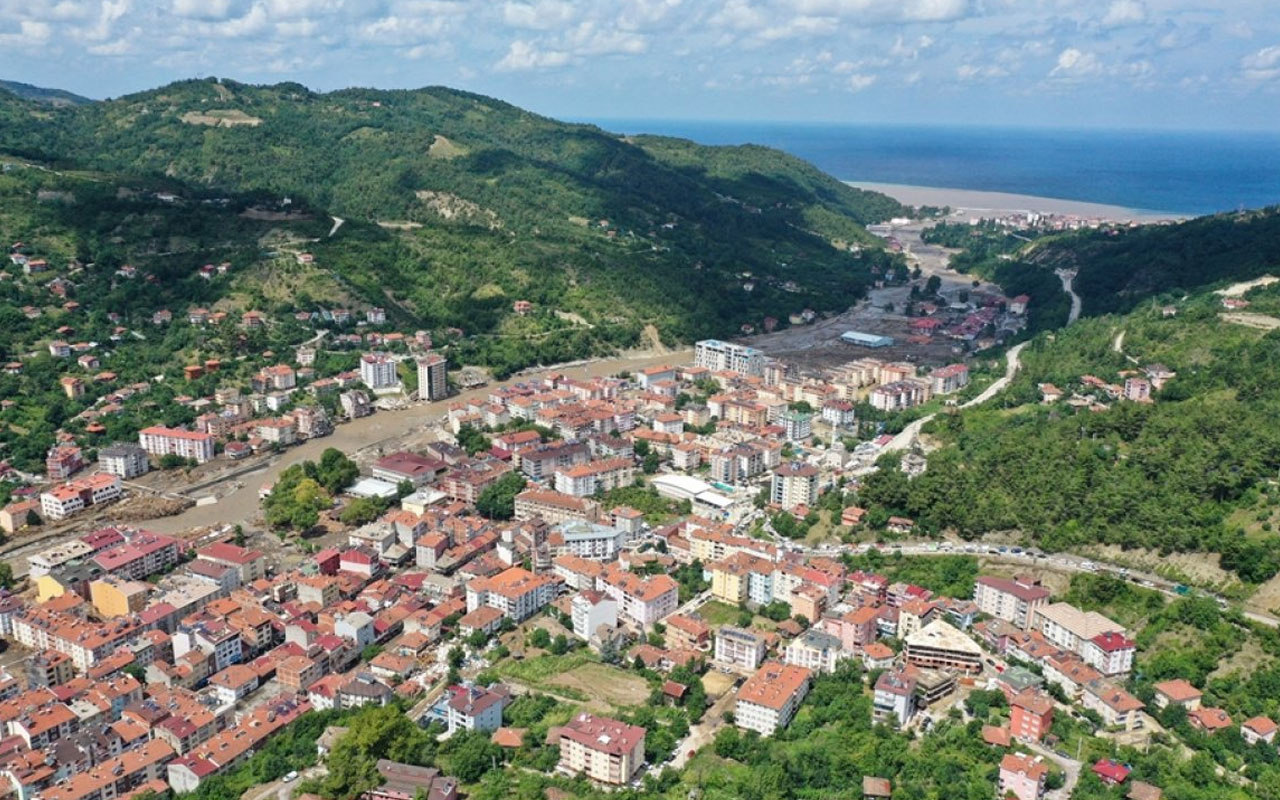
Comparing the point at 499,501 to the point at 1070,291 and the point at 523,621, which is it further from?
the point at 1070,291

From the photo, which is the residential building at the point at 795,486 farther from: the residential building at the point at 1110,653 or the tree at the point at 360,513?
the tree at the point at 360,513

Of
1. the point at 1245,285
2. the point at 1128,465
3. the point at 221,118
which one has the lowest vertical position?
the point at 1128,465

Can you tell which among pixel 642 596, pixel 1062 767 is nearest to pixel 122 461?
pixel 642 596

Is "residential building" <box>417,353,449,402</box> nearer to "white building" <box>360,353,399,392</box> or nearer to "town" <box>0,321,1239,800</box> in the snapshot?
"white building" <box>360,353,399,392</box>

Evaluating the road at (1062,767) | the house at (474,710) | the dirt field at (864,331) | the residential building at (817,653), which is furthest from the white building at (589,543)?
the dirt field at (864,331)

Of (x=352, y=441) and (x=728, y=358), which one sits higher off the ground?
(x=728, y=358)

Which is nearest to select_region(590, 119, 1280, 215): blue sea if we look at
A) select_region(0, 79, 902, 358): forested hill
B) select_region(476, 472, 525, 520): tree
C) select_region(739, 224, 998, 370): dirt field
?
select_region(0, 79, 902, 358): forested hill

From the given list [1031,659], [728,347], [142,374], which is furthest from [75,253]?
[1031,659]
